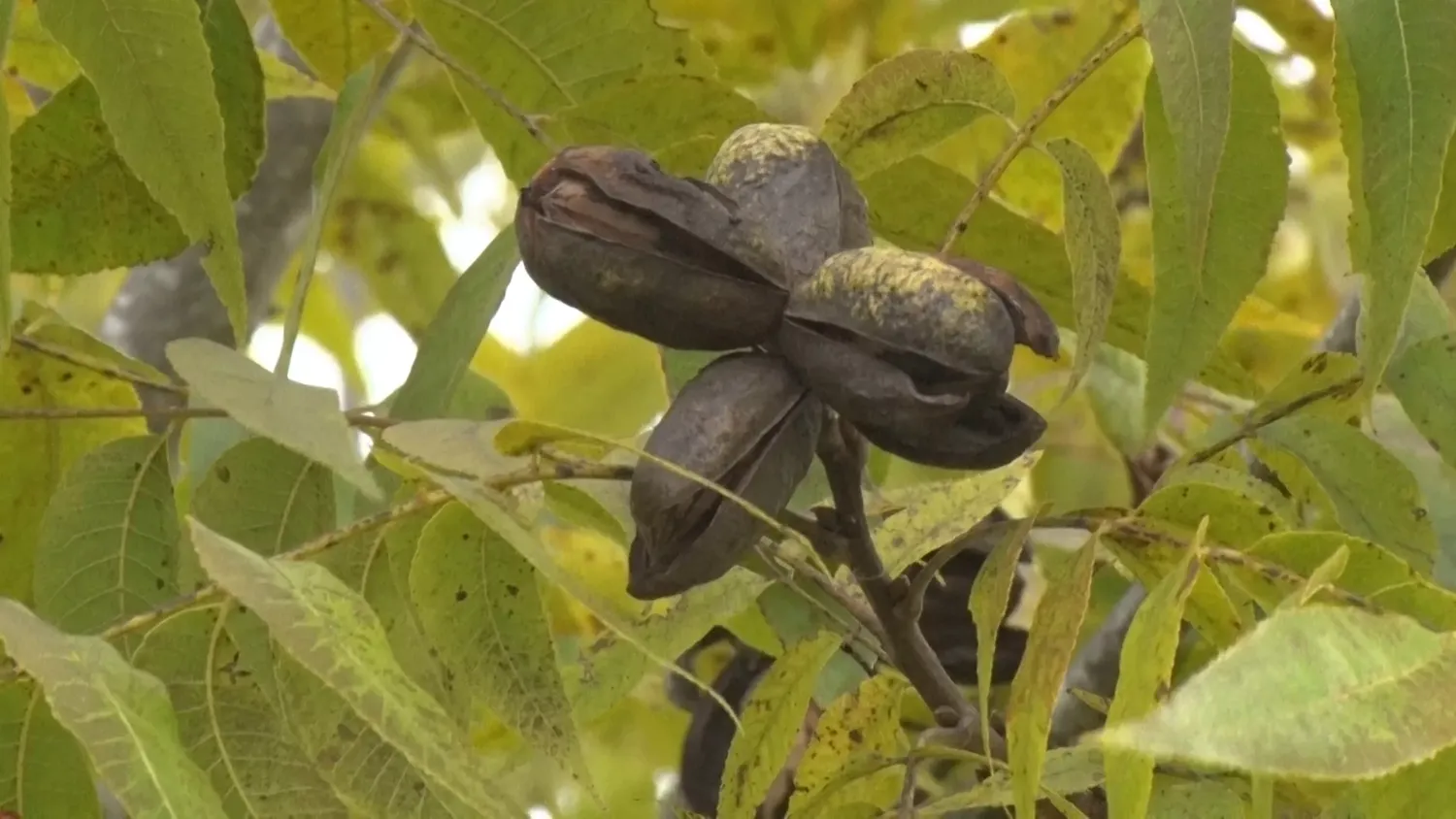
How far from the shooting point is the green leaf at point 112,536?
617mm

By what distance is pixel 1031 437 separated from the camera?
1.53ft

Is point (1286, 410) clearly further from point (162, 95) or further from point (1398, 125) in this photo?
Answer: point (162, 95)

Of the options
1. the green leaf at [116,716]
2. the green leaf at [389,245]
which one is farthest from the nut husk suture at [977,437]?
the green leaf at [389,245]

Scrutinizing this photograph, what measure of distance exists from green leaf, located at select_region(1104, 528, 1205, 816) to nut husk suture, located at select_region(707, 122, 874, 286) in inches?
5.8

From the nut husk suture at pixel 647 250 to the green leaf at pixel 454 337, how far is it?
0.48 ft

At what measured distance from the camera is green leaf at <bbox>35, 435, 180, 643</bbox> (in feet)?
2.02

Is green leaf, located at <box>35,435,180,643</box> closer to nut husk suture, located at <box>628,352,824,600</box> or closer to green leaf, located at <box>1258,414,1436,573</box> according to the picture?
nut husk suture, located at <box>628,352,824,600</box>

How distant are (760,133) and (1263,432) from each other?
10.7 inches

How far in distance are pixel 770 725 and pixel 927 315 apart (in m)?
0.21

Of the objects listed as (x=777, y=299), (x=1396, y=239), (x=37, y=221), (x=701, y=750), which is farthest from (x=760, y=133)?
(x=701, y=750)

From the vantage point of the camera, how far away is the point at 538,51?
68 cm

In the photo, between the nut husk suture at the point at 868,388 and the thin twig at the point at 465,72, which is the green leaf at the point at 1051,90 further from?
the nut husk suture at the point at 868,388

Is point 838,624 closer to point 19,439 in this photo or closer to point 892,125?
point 892,125

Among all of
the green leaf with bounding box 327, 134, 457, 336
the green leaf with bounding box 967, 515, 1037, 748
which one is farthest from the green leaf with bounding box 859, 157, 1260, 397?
the green leaf with bounding box 327, 134, 457, 336
